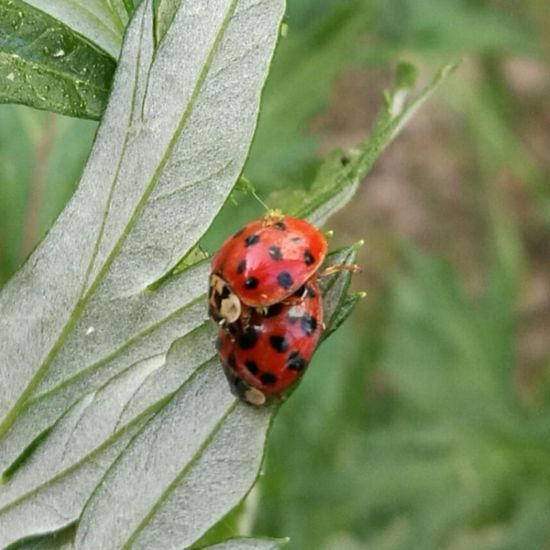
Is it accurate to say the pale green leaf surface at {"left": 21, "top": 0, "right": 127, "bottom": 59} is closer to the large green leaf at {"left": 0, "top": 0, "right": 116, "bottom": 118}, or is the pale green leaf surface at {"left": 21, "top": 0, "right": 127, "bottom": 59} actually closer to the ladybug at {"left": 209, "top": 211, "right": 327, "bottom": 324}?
the large green leaf at {"left": 0, "top": 0, "right": 116, "bottom": 118}

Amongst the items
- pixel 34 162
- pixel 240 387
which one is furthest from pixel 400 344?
pixel 240 387

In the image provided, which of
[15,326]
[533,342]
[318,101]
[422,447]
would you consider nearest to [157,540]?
[15,326]

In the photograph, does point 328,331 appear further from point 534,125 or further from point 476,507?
point 534,125

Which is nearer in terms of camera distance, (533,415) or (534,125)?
(533,415)

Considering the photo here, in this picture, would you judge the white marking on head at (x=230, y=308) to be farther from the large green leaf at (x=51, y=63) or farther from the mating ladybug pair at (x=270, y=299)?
the large green leaf at (x=51, y=63)

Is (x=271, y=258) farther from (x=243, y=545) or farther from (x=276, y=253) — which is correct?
(x=243, y=545)

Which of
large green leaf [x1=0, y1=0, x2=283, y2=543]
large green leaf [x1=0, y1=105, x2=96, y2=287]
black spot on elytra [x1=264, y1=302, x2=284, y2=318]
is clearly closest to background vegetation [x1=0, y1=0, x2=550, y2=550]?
large green leaf [x1=0, y1=105, x2=96, y2=287]
